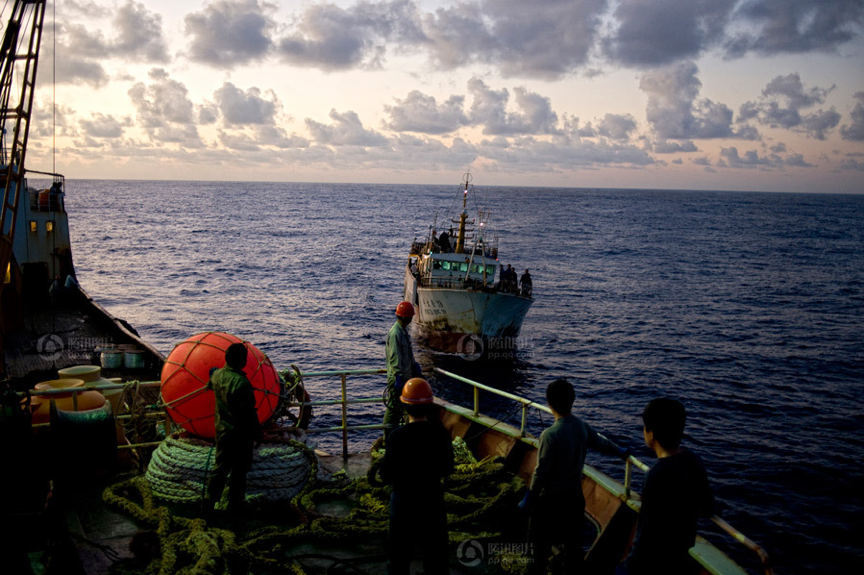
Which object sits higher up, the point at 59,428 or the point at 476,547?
the point at 59,428

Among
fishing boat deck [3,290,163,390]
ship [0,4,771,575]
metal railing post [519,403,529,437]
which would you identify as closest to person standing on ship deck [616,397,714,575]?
ship [0,4,771,575]

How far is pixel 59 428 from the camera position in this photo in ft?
21.4

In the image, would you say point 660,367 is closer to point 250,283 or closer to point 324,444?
point 324,444

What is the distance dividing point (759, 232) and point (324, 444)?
111 m

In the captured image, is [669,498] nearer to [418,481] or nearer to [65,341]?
[418,481]

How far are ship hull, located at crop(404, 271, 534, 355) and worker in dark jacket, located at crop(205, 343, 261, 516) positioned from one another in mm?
22741

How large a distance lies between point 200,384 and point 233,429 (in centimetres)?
119

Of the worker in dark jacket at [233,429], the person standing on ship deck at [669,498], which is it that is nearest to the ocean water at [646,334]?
the person standing on ship deck at [669,498]

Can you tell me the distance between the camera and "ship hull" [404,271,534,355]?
2869cm

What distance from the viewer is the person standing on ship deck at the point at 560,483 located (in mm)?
4742

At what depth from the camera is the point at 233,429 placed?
5988mm

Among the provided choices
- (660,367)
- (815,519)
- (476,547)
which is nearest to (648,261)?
(660,367)

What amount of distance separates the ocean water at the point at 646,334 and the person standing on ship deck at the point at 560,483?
35.8 feet

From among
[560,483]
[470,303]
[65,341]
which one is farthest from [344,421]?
[470,303]
